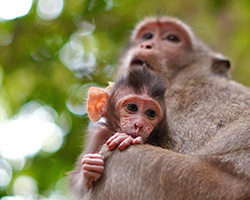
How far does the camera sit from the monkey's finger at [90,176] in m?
3.67

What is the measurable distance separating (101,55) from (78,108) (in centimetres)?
106

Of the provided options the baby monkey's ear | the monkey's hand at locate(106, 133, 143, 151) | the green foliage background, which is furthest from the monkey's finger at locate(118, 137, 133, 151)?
the green foliage background

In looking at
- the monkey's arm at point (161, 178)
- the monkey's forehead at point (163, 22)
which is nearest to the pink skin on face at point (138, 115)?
the monkey's arm at point (161, 178)

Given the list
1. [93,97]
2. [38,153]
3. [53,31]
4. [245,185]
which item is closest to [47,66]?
[53,31]

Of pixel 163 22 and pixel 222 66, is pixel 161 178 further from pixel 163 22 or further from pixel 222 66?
pixel 163 22

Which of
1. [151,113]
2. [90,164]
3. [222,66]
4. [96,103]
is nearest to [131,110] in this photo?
[151,113]

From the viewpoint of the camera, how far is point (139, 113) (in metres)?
4.15

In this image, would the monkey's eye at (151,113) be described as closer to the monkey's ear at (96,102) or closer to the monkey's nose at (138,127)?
the monkey's nose at (138,127)

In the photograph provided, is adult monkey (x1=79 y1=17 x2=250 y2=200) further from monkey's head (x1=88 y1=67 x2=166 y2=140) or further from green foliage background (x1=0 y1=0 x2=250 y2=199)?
green foliage background (x1=0 y1=0 x2=250 y2=199)

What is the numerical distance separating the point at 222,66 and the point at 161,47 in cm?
92

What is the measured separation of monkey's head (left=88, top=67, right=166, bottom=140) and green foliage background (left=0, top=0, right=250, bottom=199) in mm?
2345

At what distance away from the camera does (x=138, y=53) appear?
5.34 metres

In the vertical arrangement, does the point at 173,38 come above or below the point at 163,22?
below

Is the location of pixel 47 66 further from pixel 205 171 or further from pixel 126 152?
pixel 205 171
